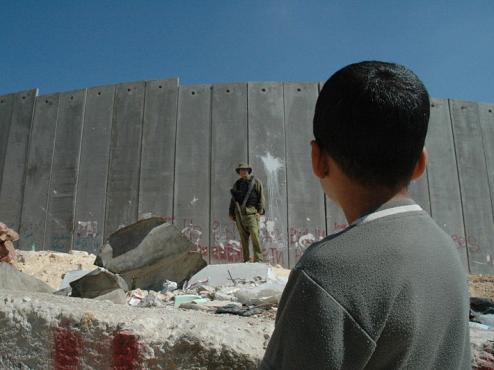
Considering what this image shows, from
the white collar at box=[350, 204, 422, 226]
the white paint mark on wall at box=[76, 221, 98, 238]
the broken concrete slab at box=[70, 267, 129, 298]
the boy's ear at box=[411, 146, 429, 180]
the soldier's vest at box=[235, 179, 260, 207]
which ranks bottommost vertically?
the broken concrete slab at box=[70, 267, 129, 298]

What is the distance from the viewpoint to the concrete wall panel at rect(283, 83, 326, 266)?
306 inches

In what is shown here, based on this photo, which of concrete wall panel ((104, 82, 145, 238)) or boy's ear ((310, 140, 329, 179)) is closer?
boy's ear ((310, 140, 329, 179))

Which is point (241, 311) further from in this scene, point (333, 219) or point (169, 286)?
point (333, 219)

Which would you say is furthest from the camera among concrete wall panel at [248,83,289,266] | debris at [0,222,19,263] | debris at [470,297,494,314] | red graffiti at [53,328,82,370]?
concrete wall panel at [248,83,289,266]

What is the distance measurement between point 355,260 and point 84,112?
353 inches

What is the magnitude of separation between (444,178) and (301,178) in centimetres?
258

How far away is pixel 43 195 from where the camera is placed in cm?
852

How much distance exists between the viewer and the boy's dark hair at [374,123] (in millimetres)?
716

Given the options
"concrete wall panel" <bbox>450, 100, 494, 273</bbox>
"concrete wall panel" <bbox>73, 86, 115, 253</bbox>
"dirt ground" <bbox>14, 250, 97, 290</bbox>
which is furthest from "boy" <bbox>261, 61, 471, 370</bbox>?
"concrete wall panel" <bbox>450, 100, 494, 273</bbox>

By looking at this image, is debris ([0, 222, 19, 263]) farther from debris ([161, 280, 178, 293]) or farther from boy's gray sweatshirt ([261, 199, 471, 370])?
boy's gray sweatshirt ([261, 199, 471, 370])

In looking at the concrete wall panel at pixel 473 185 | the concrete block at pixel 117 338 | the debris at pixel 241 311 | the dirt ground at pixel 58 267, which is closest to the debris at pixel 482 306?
the debris at pixel 241 311

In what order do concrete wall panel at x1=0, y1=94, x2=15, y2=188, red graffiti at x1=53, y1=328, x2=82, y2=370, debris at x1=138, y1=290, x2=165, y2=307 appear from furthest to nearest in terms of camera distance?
1. concrete wall panel at x1=0, y1=94, x2=15, y2=188
2. debris at x1=138, y1=290, x2=165, y2=307
3. red graffiti at x1=53, y1=328, x2=82, y2=370

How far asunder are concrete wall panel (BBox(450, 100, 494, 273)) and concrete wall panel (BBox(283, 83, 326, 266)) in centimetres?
260

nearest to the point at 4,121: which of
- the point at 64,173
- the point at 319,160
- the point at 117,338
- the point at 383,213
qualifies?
the point at 64,173
